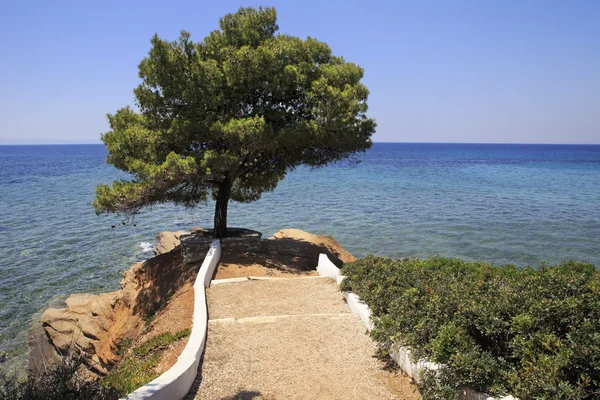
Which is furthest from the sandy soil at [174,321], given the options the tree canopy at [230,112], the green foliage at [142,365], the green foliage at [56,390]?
the tree canopy at [230,112]

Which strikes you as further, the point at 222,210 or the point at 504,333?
the point at 222,210

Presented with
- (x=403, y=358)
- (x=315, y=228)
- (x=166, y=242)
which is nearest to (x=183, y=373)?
(x=403, y=358)

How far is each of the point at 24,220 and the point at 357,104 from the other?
2394 centimetres

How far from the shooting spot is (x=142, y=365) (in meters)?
6.90

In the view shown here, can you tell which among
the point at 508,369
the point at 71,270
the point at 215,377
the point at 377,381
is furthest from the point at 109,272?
the point at 508,369

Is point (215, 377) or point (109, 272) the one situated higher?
point (215, 377)

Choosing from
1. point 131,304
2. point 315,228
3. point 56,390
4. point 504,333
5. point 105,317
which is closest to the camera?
point 56,390

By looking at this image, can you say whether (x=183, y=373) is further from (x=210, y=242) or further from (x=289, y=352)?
(x=210, y=242)

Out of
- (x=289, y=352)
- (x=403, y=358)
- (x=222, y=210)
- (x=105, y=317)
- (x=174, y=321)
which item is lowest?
(x=105, y=317)

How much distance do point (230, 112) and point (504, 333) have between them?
9.77 metres

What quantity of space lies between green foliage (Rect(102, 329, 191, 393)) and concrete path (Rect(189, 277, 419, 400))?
73 centimetres

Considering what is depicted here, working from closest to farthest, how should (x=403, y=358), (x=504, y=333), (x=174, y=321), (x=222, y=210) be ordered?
(x=504, y=333) < (x=403, y=358) < (x=174, y=321) < (x=222, y=210)

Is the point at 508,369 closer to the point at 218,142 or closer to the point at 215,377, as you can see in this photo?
the point at 215,377

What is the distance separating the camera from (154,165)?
37.2 feet
